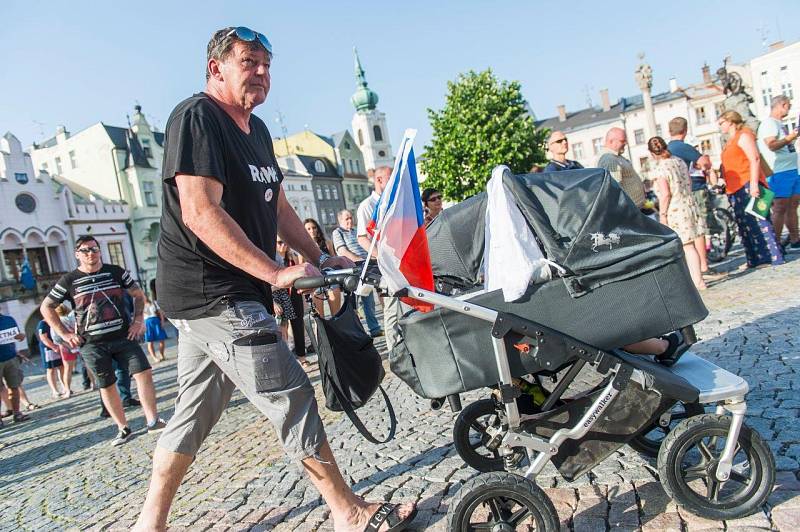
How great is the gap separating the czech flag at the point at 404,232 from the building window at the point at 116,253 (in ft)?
140

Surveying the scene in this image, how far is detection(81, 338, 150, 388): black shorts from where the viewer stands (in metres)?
5.96

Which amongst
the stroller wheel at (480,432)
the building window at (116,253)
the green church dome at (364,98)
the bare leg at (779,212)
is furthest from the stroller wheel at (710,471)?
the green church dome at (364,98)

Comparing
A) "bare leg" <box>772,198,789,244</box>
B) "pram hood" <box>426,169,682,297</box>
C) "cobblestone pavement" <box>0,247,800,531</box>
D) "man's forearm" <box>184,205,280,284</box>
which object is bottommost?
"cobblestone pavement" <box>0,247,800,531</box>

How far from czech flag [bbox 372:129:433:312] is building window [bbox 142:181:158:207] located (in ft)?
147

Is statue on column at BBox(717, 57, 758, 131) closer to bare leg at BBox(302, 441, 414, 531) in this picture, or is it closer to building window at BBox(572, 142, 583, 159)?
bare leg at BBox(302, 441, 414, 531)

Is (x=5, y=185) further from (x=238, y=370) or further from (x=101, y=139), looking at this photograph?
(x=238, y=370)

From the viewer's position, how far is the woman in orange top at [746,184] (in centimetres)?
783

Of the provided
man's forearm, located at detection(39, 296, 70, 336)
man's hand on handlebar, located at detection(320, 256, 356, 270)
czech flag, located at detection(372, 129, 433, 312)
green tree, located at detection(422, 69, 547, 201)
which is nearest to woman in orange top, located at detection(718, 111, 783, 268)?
man's hand on handlebar, located at detection(320, 256, 356, 270)

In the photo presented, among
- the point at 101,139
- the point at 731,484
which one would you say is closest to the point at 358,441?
the point at 731,484

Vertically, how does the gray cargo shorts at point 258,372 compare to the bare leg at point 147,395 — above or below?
above

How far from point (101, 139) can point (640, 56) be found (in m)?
36.1

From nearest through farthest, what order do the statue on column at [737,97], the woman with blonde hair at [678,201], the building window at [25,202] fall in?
the woman with blonde hair at [678,201]
the statue on column at [737,97]
the building window at [25,202]

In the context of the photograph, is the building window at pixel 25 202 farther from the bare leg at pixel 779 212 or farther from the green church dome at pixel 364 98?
the green church dome at pixel 364 98

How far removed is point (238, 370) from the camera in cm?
280
